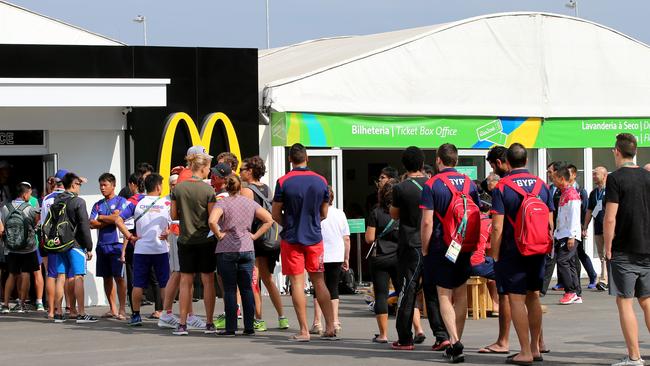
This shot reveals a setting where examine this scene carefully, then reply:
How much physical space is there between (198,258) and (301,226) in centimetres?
146

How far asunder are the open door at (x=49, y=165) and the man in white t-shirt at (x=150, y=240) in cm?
319

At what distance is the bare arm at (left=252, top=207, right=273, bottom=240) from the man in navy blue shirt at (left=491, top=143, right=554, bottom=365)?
3037 millimetres

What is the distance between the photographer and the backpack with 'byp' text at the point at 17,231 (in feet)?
48.7

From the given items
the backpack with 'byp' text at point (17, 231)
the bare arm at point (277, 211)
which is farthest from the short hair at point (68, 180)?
the bare arm at point (277, 211)

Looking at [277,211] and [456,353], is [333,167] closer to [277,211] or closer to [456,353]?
[277,211]

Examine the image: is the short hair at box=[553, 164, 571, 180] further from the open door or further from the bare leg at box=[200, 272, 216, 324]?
the open door

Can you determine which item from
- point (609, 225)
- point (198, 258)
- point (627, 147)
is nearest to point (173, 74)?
point (198, 258)

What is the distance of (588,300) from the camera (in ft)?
52.6

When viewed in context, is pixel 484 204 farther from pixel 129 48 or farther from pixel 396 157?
pixel 396 157

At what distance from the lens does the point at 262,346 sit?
11.1 metres

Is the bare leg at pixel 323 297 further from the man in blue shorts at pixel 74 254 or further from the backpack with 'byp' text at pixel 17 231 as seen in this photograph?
the backpack with 'byp' text at pixel 17 231

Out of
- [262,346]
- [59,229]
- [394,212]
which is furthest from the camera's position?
[59,229]

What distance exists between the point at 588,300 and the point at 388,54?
213 inches

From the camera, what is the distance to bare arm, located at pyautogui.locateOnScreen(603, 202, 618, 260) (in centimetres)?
924
